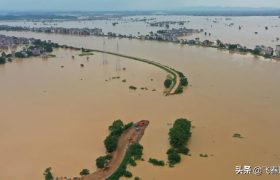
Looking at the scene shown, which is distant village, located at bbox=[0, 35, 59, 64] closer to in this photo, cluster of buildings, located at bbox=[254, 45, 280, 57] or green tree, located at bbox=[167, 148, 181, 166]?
cluster of buildings, located at bbox=[254, 45, 280, 57]

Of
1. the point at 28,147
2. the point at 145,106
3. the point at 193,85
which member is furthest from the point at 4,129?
the point at 193,85

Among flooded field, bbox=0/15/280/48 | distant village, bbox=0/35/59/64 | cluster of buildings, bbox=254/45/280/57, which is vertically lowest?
distant village, bbox=0/35/59/64

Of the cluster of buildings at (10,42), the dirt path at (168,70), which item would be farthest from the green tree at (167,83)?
the cluster of buildings at (10,42)

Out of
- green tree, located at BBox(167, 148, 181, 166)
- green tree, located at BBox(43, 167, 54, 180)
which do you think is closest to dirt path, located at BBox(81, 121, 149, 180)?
green tree, located at BBox(43, 167, 54, 180)

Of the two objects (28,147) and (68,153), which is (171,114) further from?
(28,147)

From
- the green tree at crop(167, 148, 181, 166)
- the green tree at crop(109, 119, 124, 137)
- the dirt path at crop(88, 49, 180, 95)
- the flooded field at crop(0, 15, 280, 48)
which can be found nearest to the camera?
the green tree at crop(167, 148, 181, 166)

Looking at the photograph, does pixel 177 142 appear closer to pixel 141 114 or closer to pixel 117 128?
pixel 117 128

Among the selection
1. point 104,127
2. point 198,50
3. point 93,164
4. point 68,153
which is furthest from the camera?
point 198,50
